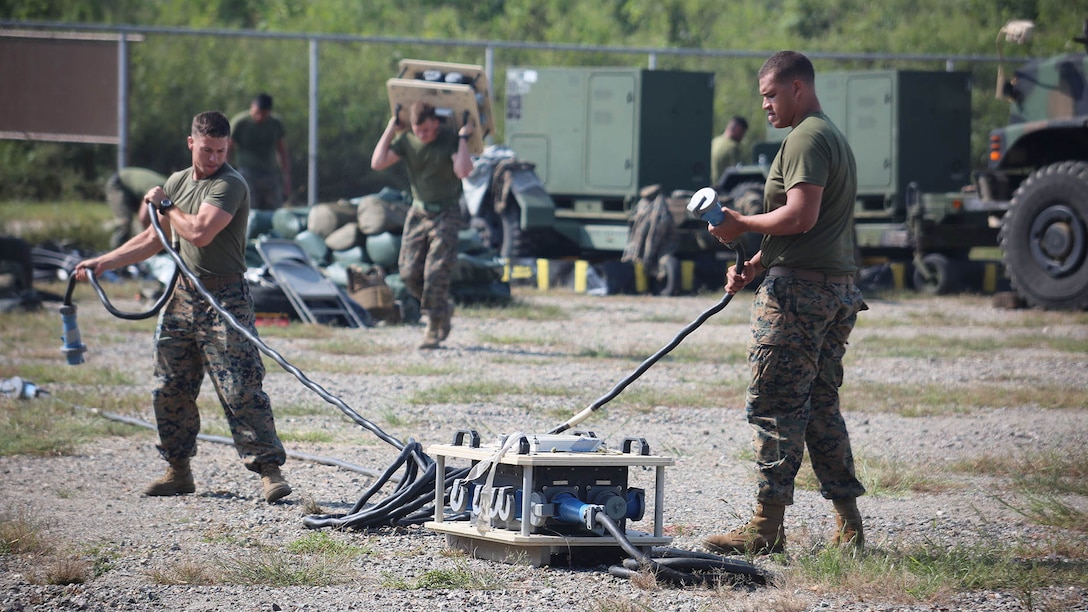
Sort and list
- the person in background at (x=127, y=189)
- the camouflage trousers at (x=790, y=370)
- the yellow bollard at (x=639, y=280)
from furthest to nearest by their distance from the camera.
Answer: the yellow bollard at (x=639, y=280) < the person in background at (x=127, y=189) < the camouflage trousers at (x=790, y=370)

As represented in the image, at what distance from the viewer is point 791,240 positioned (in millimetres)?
5039

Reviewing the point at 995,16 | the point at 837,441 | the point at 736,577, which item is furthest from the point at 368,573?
the point at 995,16

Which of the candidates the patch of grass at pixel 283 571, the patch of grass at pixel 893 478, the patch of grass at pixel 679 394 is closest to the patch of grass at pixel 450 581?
the patch of grass at pixel 283 571

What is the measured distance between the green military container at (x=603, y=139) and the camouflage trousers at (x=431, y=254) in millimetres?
6578

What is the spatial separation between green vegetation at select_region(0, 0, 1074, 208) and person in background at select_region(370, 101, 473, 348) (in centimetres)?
670

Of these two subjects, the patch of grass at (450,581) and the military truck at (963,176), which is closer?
the patch of grass at (450,581)

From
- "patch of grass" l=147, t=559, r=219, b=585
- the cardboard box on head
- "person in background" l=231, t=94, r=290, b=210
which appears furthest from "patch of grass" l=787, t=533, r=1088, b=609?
"person in background" l=231, t=94, r=290, b=210

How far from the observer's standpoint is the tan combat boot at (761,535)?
5.07 m

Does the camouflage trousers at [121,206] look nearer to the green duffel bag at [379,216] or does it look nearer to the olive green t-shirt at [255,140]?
the olive green t-shirt at [255,140]

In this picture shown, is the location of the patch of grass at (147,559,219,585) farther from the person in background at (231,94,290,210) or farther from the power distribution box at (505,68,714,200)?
the power distribution box at (505,68,714,200)

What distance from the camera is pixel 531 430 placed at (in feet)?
25.5

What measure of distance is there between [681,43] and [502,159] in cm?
2141

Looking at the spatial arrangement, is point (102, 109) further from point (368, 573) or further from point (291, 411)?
point (368, 573)

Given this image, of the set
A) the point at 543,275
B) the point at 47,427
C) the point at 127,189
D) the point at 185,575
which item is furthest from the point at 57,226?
the point at 185,575
